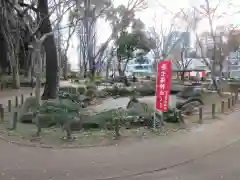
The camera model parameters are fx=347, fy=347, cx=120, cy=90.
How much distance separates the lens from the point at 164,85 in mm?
10812

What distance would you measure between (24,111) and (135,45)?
3396cm

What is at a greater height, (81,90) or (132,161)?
(81,90)

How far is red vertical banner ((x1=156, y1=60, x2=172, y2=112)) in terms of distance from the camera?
10750 mm

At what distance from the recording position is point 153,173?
6871mm

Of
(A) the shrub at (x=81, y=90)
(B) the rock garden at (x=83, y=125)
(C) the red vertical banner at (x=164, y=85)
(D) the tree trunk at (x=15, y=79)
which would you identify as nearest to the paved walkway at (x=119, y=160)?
(B) the rock garden at (x=83, y=125)

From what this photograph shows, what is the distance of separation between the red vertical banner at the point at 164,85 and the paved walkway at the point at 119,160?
1.19 metres

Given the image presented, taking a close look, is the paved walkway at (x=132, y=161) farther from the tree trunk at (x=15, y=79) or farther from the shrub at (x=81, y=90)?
the tree trunk at (x=15, y=79)

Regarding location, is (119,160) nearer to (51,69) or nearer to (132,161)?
(132,161)

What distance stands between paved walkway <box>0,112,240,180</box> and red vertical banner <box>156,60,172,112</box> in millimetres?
1190

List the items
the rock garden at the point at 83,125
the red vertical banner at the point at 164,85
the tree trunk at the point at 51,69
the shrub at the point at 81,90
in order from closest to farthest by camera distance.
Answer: the rock garden at the point at 83,125
the red vertical banner at the point at 164,85
the tree trunk at the point at 51,69
the shrub at the point at 81,90

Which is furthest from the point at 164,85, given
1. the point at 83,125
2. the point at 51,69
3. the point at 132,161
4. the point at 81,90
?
the point at 81,90

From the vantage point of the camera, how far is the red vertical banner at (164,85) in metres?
10.8

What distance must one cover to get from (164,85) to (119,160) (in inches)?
152

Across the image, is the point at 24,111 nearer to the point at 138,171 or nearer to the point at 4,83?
the point at 138,171
